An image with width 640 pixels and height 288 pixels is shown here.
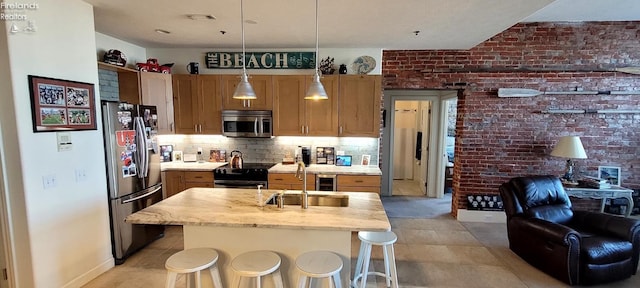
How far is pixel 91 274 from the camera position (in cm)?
282

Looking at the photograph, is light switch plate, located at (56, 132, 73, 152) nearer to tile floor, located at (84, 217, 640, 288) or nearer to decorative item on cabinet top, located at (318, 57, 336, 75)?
tile floor, located at (84, 217, 640, 288)

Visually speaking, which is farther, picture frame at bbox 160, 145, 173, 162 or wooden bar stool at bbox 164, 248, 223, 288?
picture frame at bbox 160, 145, 173, 162

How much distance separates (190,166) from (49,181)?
1.90 m

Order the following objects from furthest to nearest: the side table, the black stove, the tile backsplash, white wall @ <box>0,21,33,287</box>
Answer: the tile backsplash → the black stove → the side table → white wall @ <box>0,21,33,287</box>

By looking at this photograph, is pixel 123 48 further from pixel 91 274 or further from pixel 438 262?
pixel 438 262

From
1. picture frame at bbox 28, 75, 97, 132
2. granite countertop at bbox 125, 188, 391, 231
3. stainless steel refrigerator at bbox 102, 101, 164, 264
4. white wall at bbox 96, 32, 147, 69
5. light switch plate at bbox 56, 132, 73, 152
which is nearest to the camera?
granite countertop at bbox 125, 188, 391, 231

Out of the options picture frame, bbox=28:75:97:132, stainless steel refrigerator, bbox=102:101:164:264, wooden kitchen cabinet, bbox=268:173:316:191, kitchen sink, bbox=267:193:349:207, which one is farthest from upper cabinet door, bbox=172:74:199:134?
kitchen sink, bbox=267:193:349:207

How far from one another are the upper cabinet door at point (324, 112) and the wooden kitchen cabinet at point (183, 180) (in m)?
1.61

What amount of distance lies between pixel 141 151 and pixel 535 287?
4.31m

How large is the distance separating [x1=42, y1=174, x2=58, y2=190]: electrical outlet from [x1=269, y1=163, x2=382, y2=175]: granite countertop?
88.9 inches

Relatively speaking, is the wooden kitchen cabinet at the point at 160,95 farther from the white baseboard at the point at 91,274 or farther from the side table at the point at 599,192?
the side table at the point at 599,192

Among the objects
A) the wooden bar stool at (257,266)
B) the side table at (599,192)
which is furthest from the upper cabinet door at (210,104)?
the side table at (599,192)

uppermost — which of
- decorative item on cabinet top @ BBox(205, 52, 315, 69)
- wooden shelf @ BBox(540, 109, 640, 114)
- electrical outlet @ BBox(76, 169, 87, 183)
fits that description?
decorative item on cabinet top @ BBox(205, 52, 315, 69)

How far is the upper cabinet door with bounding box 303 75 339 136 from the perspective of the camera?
4.25 m
